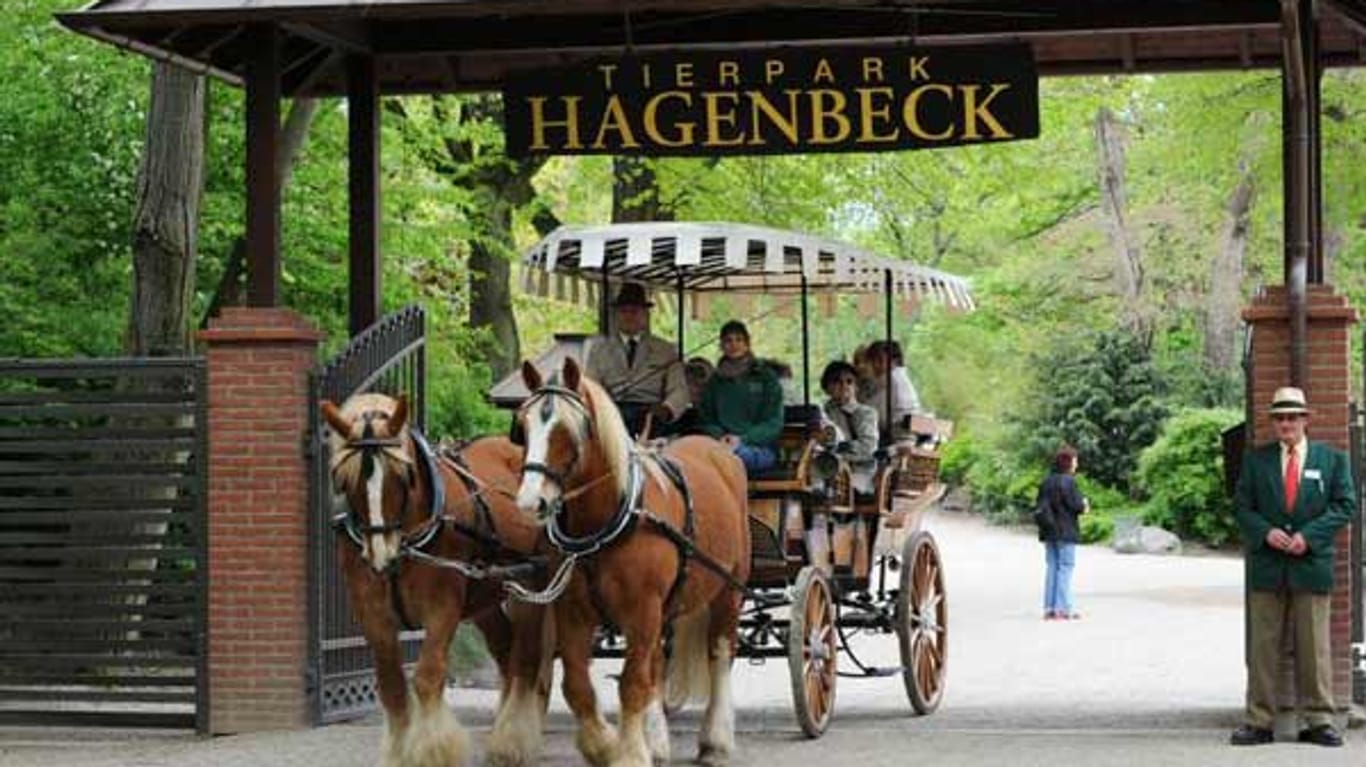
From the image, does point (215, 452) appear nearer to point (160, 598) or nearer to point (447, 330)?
point (160, 598)

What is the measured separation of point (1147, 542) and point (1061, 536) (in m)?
15.6

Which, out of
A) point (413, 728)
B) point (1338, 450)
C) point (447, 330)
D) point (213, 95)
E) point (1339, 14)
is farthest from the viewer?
point (447, 330)

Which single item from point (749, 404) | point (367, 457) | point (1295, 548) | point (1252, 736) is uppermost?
point (749, 404)

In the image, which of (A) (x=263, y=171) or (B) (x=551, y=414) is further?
(A) (x=263, y=171)

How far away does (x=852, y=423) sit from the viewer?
1705cm

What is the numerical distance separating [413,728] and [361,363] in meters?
3.91

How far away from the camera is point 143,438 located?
16344 mm

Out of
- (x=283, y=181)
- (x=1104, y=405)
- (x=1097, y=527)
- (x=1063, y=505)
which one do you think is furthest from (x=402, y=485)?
(x=1104, y=405)

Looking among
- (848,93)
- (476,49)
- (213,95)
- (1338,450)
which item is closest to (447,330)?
(213,95)

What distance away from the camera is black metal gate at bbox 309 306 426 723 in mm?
16312

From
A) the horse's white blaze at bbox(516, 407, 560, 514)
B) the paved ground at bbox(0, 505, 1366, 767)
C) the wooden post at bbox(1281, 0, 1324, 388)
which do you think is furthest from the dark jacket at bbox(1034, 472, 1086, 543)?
the horse's white blaze at bbox(516, 407, 560, 514)

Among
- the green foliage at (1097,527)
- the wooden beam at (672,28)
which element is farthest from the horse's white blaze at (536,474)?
the green foliage at (1097,527)

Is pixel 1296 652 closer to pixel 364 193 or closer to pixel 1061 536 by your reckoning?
pixel 364 193

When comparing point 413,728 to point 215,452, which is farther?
point 215,452
